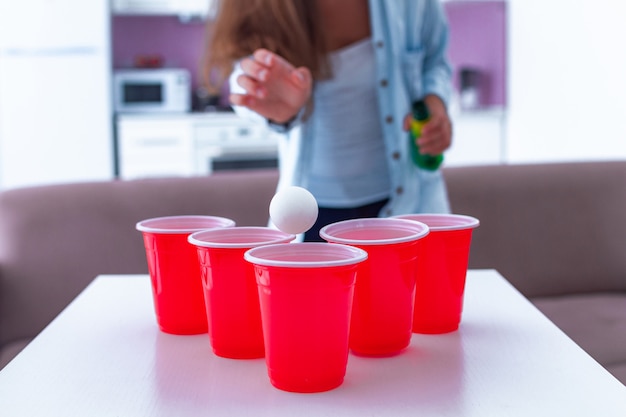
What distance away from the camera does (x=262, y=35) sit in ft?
4.40

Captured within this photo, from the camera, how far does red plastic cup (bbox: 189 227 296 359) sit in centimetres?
Result: 65

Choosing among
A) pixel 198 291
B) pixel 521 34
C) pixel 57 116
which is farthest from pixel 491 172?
pixel 57 116

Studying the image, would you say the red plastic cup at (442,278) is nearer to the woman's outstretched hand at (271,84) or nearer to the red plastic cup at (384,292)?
the red plastic cup at (384,292)

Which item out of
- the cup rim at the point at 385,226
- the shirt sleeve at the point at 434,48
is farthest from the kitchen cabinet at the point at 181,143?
the cup rim at the point at 385,226

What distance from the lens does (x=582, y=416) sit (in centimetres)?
55

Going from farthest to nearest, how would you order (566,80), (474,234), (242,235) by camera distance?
(566,80)
(474,234)
(242,235)

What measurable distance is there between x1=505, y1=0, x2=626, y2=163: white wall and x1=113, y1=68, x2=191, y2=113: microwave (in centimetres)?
209

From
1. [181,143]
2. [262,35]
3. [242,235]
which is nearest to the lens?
[242,235]

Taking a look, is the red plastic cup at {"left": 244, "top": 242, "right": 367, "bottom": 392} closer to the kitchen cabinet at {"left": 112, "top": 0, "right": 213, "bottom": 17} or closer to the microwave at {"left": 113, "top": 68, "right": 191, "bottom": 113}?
the microwave at {"left": 113, "top": 68, "right": 191, "bottom": 113}

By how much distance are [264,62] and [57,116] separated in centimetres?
369

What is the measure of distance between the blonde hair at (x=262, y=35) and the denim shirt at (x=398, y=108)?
13cm

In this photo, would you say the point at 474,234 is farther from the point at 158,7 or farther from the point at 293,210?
the point at 158,7

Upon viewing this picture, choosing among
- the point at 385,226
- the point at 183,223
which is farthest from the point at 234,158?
the point at 385,226

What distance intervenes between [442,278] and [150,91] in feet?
12.9
